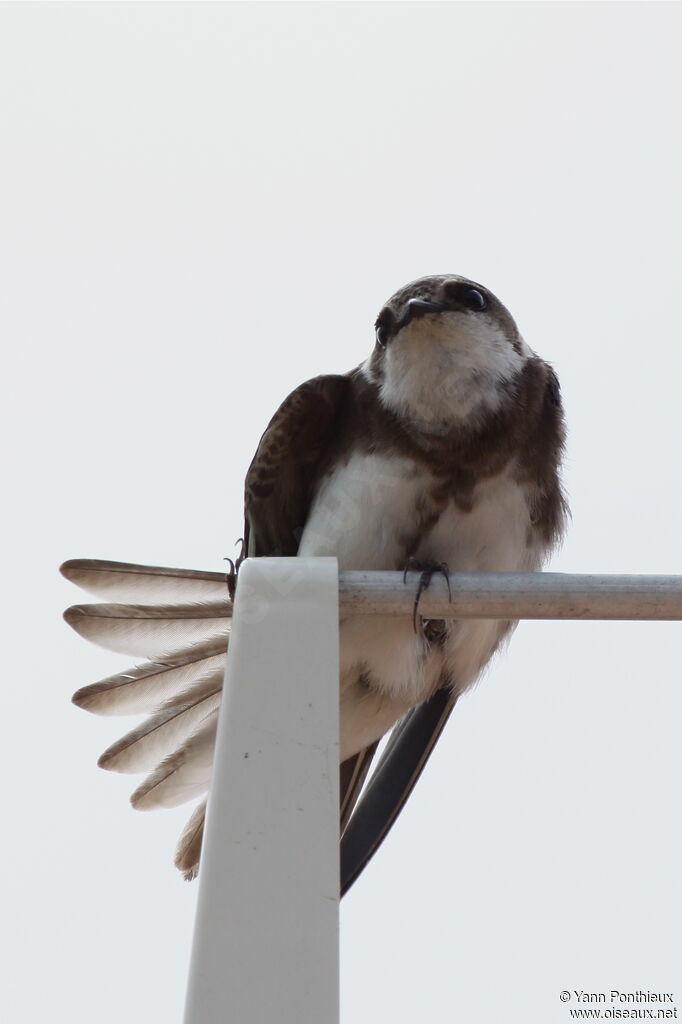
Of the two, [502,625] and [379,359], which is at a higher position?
[379,359]

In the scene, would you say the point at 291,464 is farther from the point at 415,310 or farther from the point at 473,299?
the point at 473,299

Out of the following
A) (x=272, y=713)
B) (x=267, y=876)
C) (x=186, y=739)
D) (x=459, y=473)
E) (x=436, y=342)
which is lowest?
(x=267, y=876)

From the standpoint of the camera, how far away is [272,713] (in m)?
1.88

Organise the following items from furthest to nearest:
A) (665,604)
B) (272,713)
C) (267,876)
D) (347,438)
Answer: (347,438)
(665,604)
(272,713)
(267,876)

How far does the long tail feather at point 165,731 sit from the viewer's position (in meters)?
3.60

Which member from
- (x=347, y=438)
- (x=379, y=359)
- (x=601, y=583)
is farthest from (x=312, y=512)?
(x=601, y=583)

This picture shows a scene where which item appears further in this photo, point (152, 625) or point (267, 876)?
point (152, 625)

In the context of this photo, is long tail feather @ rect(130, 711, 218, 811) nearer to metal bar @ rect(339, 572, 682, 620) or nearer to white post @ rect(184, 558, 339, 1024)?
metal bar @ rect(339, 572, 682, 620)

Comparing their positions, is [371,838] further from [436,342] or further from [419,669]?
[436,342]

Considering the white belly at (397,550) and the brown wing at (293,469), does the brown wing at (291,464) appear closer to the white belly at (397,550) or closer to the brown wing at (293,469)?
the brown wing at (293,469)

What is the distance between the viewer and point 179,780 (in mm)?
3590

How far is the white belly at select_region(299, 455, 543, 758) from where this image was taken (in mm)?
3471

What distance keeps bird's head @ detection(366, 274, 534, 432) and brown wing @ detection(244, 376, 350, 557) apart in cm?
17

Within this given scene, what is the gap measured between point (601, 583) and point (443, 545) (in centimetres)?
131
